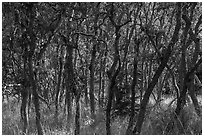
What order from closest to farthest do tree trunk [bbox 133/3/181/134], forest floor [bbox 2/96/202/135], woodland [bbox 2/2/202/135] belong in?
1. tree trunk [bbox 133/3/181/134]
2. woodland [bbox 2/2/202/135]
3. forest floor [bbox 2/96/202/135]

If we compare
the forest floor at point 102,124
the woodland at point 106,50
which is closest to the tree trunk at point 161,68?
the woodland at point 106,50

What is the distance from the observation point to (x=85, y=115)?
7664mm

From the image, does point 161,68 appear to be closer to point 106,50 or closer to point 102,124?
point 106,50

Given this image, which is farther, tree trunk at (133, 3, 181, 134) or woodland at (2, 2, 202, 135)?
woodland at (2, 2, 202, 135)

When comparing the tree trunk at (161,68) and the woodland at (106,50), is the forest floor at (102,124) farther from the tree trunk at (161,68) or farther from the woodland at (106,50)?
the tree trunk at (161,68)

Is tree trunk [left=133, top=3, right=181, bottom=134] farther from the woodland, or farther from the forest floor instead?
the forest floor

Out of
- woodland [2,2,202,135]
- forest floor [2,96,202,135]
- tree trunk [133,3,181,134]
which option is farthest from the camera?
forest floor [2,96,202,135]

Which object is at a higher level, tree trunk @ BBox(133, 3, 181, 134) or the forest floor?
tree trunk @ BBox(133, 3, 181, 134)

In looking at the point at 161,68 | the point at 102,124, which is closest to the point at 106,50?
the point at 102,124

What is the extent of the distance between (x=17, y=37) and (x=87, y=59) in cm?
416

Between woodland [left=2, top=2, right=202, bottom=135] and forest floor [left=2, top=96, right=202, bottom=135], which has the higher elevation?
woodland [left=2, top=2, right=202, bottom=135]

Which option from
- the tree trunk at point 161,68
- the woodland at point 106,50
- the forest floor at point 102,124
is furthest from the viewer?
the forest floor at point 102,124

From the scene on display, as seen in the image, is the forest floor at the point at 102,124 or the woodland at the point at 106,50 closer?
the woodland at the point at 106,50

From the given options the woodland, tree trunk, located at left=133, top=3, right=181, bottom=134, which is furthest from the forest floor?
tree trunk, located at left=133, top=3, right=181, bottom=134
